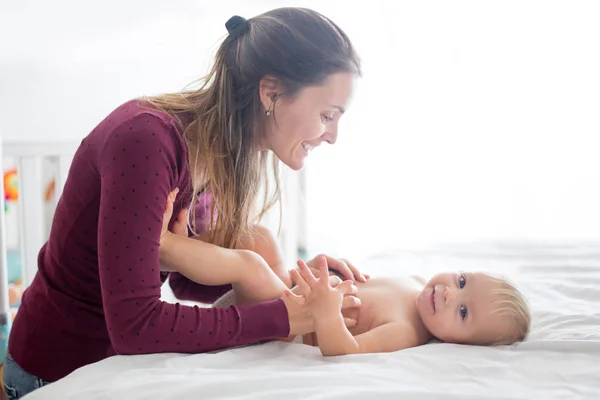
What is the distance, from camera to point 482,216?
2.25m

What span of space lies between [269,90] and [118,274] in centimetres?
41

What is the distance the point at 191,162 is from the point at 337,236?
57.3 inches

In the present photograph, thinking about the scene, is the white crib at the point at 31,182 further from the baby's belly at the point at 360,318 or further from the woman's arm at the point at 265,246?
the baby's belly at the point at 360,318

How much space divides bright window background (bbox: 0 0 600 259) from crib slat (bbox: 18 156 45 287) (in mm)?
464

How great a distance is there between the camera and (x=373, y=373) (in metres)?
0.89

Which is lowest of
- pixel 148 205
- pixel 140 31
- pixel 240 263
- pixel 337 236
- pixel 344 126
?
pixel 337 236

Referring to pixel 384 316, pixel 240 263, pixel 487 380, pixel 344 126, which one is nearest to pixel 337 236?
pixel 344 126

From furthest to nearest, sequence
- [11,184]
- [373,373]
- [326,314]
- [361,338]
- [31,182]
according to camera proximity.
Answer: [11,184] < [31,182] < [361,338] < [326,314] < [373,373]

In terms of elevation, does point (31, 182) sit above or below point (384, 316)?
above

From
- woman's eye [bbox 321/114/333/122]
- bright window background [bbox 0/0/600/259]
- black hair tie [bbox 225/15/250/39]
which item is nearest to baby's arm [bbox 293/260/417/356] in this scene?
woman's eye [bbox 321/114/333/122]

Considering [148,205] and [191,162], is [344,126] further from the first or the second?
[148,205]

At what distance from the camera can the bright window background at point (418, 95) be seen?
2.05 m

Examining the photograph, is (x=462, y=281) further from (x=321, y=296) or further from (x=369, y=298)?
(x=321, y=296)

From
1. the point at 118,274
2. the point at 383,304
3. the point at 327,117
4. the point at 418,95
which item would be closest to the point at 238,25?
the point at 327,117
